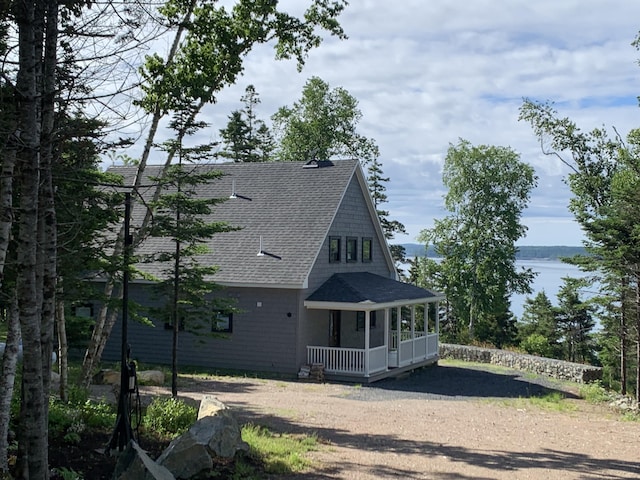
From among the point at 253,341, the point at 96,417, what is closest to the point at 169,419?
the point at 96,417

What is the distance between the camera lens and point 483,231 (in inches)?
1858

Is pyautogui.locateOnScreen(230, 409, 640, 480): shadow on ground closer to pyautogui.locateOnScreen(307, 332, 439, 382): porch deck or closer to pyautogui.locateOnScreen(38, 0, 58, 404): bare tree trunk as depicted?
pyautogui.locateOnScreen(38, 0, 58, 404): bare tree trunk

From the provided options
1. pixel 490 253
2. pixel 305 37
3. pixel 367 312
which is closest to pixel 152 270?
pixel 367 312

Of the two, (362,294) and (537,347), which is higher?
(362,294)

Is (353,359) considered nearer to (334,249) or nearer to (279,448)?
(334,249)

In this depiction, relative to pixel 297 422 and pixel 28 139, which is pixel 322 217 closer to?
pixel 297 422

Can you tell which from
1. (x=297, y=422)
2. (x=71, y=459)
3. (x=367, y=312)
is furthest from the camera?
(x=367, y=312)

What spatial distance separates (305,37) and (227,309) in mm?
7639

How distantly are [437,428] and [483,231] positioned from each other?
33.8m

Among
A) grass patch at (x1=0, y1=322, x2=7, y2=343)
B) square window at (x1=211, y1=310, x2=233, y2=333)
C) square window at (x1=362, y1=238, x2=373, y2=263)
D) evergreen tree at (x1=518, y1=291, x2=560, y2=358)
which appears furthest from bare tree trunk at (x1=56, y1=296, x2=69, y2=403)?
evergreen tree at (x1=518, y1=291, x2=560, y2=358)

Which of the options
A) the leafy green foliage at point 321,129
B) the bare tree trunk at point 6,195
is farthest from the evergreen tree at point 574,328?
the bare tree trunk at point 6,195

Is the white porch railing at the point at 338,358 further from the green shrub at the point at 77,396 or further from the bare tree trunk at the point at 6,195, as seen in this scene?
the bare tree trunk at the point at 6,195

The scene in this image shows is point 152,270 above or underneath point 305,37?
underneath

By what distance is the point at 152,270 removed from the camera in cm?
2559
